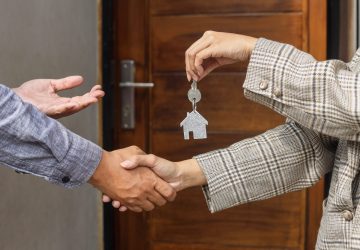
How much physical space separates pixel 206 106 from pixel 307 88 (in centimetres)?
116

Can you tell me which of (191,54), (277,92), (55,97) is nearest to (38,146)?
(55,97)

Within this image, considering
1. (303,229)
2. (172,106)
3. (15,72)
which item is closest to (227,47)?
(15,72)

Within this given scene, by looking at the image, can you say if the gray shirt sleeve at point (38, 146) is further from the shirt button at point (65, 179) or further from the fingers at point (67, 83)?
the fingers at point (67, 83)

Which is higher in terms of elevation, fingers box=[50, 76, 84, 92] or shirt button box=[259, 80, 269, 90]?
shirt button box=[259, 80, 269, 90]

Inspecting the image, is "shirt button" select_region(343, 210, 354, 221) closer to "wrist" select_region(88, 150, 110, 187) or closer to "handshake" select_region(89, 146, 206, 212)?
"handshake" select_region(89, 146, 206, 212)

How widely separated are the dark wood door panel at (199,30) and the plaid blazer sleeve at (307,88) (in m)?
1.04

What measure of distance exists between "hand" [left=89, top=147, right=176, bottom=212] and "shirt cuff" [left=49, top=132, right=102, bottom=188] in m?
0.04

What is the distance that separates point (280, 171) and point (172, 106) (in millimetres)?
1056

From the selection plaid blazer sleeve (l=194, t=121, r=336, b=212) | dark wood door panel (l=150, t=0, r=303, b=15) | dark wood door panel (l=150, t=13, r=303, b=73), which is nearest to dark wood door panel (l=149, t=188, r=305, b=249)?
dark wood door panel (l=150, t=13, r=303, b=73)

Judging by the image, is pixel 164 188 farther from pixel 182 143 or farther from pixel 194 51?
pixel 182 143

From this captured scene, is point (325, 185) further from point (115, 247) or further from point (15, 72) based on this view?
point (15, 72)

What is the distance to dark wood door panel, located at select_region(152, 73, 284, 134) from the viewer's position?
2145 millimetres

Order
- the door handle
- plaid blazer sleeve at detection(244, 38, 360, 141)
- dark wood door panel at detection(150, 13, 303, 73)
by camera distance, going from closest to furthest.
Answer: plaid blazer sleeve at detection(244, 38, 360, 141) < dark wood door panel at detection(150, 13, 303, 73) < the door handle

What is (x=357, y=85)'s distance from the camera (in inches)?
39.1
